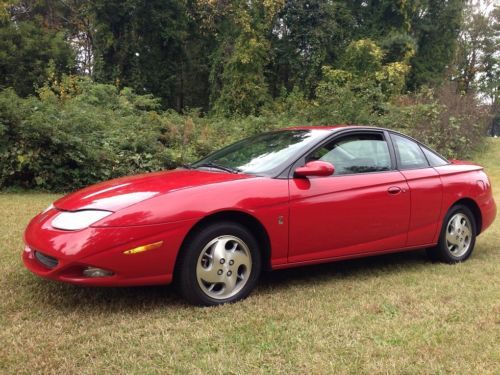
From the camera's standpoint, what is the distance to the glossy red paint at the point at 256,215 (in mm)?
3469

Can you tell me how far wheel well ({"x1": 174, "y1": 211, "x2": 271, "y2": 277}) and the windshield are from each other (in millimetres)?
481

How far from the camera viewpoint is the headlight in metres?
3.52

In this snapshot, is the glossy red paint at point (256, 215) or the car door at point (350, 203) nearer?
the glossy red paint at point (256, 215)

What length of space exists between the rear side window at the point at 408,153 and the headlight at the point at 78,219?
291cm

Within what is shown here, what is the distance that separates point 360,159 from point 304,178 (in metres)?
0.81

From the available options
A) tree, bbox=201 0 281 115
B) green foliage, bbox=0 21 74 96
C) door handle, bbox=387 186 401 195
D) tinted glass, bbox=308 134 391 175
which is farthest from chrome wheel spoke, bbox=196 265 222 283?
green foliage, bbox=0 21 74 96

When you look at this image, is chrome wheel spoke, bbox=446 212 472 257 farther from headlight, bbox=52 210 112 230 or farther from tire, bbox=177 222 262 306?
headlight, bbox=52 210 112 230

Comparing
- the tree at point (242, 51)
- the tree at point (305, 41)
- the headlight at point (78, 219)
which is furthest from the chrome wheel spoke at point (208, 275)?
the tree at point (305, 41)

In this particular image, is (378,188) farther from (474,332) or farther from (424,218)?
(474,332)

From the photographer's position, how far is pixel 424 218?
5027mm

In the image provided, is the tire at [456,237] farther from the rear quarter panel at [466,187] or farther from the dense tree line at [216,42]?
the dense tree line at [216,42]

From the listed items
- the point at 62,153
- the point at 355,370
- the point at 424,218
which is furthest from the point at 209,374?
the point at 62,153

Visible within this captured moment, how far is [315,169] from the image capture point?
414cm

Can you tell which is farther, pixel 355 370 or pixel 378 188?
pixel 378 188
